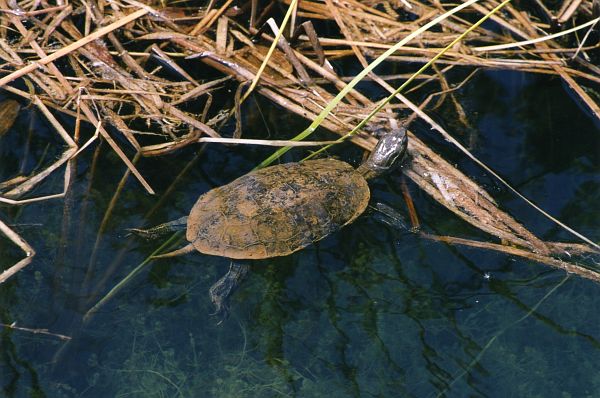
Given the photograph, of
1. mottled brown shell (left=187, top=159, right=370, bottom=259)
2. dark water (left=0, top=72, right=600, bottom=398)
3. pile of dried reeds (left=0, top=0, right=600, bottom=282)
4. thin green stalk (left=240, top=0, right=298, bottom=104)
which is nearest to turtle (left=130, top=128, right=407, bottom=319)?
mottled brown shell (left=187, top=159, right=370, bottom=259)

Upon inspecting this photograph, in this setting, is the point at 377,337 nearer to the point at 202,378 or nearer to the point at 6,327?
the point at 202,378

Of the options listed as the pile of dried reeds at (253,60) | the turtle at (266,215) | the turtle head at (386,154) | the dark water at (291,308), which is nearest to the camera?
the dark water at (291,308)

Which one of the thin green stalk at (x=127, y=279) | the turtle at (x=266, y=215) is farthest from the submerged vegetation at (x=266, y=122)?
the turtle at (x=266, y=215)

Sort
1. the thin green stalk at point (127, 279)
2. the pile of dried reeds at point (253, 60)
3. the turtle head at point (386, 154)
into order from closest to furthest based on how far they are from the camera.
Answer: the thin green stalk at point (127, 279) → the turtle head at point (386, 154) → the pile of dried reeds at point (253, 60)

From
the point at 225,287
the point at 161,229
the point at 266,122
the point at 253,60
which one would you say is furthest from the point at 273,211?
the point at 253,60

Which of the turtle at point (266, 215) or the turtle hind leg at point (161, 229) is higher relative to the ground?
the turtle at point (266, 215)

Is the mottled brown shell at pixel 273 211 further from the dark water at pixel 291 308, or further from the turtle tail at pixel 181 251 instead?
the dark water at pixel 291 308

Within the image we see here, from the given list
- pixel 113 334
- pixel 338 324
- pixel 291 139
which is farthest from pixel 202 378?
pixel 291 139
